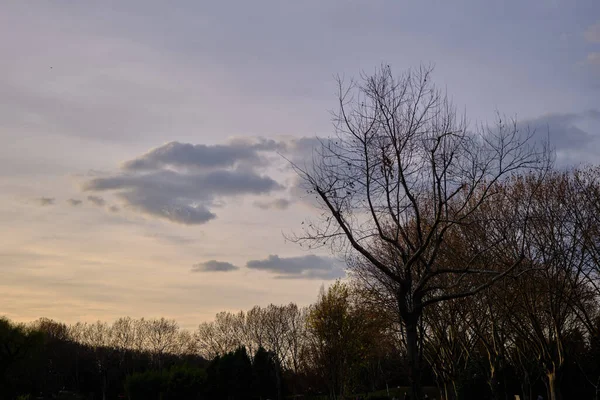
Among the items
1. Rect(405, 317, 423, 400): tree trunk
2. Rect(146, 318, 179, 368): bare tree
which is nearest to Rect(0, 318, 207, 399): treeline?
Rect(146, 318, 179, 368): bare tree

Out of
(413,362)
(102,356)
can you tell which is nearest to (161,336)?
(102,356)

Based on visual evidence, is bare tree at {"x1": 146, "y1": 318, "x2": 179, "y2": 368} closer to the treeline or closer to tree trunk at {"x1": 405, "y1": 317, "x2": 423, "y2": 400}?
the treeline

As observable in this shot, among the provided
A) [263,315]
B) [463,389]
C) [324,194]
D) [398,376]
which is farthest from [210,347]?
[324,194]

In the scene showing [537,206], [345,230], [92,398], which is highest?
[537,206]

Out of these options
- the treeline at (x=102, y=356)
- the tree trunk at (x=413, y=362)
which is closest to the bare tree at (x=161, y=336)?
the treeline at (x=102, y=356)

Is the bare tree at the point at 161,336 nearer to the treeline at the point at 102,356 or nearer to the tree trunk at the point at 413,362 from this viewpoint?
the treeline at the point at 102,356

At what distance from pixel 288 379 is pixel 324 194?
74.5 m

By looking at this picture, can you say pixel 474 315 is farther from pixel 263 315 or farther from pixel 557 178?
pixel 263 315

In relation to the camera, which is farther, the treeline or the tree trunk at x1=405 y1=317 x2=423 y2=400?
the treeline

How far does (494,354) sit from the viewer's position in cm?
3641

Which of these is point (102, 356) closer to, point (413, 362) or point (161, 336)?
point (161, 336)

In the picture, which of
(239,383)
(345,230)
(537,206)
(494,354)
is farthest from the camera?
(239,383)

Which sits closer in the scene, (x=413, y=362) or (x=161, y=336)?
(x=413, y=362)

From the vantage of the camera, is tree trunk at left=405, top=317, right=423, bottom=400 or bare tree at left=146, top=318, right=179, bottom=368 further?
bare tree at left=146, top=318, right=179, bottom=368
